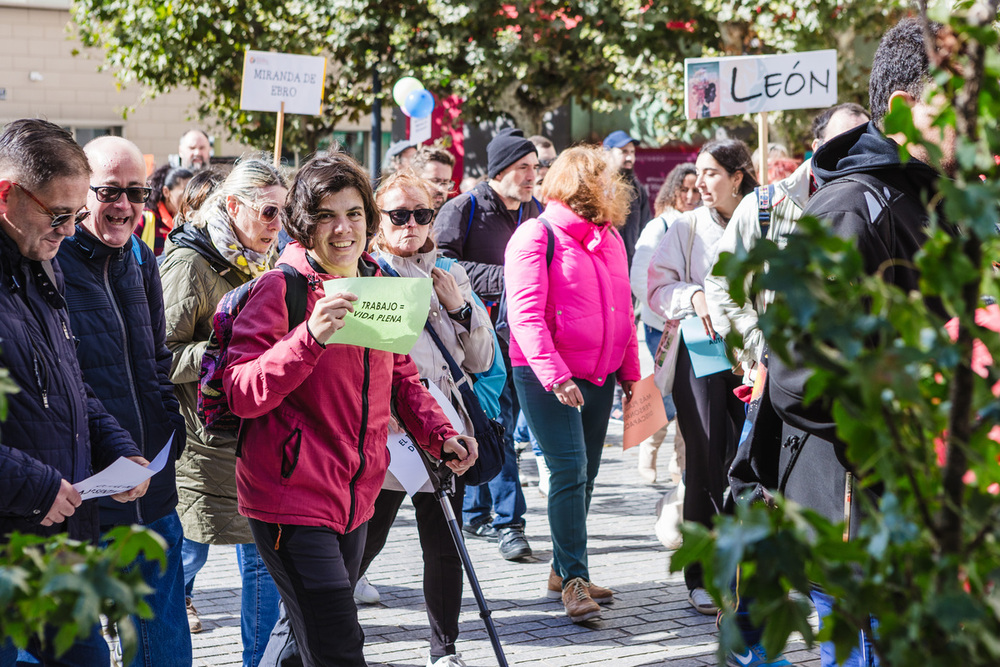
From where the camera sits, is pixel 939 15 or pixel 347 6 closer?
pixel 939 15

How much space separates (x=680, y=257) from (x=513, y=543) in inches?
72.8

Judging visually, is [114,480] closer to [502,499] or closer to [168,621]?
[168,621]

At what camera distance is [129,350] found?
11.3 feet


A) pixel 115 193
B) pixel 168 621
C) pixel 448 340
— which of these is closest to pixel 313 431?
pixel 168 621

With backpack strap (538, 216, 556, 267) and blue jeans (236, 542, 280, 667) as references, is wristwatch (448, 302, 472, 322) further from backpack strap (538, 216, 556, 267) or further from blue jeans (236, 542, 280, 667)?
blue jeans (236, 542, 280, 667)

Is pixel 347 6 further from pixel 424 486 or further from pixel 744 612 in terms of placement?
pixel 744 612

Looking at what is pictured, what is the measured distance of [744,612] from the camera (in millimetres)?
3373

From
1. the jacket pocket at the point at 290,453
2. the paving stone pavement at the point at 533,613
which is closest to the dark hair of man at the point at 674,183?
the paving stone pavement at the point at 533,613

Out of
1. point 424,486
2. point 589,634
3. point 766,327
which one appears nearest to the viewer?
point 766,327

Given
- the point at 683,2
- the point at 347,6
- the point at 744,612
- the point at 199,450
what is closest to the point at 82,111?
the point at 347,6

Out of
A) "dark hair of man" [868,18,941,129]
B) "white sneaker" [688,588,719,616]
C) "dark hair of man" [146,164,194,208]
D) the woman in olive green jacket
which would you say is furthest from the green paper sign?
"dark hair of man" [146,164,194,208]

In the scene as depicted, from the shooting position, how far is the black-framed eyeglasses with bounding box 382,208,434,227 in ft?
14.2

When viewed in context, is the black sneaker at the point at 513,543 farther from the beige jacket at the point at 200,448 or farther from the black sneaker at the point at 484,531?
the beige jacket at the point at 200,448

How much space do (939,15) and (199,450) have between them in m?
3.51
